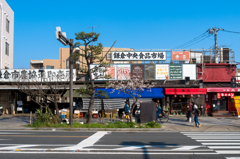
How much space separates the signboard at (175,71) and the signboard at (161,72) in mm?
490

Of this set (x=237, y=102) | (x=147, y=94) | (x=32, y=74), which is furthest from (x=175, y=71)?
(x=32, y=74)

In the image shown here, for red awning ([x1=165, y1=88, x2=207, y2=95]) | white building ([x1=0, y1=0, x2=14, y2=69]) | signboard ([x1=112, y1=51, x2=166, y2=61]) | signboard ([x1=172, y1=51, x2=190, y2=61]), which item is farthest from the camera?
white building ([x1=0, y1=0, x2=14, y2=69])

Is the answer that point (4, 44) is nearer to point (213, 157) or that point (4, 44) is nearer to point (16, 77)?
point (16, 77)

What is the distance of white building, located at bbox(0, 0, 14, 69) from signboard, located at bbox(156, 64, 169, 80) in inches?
774

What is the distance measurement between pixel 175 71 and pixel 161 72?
151cm

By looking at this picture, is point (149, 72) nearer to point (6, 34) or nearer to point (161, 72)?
point (161, 72)

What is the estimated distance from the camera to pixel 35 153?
823 centimetres

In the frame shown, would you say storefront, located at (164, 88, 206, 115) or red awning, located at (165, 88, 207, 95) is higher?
red awning, located at (165, 88, 207, 95)

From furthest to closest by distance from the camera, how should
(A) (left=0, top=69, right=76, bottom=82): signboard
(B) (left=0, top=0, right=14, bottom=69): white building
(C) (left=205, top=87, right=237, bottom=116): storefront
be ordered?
1. (B) (left=0, top=0, right=14, bottom=69): white building
2. (A) (left=0, top=69, right=76, bottom=82): signboard
3. (C) (left=205, top=87, right=237, bottom=116): storefront

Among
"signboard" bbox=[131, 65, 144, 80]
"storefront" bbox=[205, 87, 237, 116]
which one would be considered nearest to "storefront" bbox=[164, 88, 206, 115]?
"storefront" bbox=[205, 87, 237, 116]

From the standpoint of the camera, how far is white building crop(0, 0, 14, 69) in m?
28.0

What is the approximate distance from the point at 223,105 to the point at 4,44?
28.3m

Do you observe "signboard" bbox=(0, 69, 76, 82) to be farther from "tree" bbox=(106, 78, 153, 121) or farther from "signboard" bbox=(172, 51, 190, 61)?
"signboard" bbox=(172, 51, 190, 61)

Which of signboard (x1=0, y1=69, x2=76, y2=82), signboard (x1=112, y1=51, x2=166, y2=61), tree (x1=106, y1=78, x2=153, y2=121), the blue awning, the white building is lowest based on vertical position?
the blue awning
